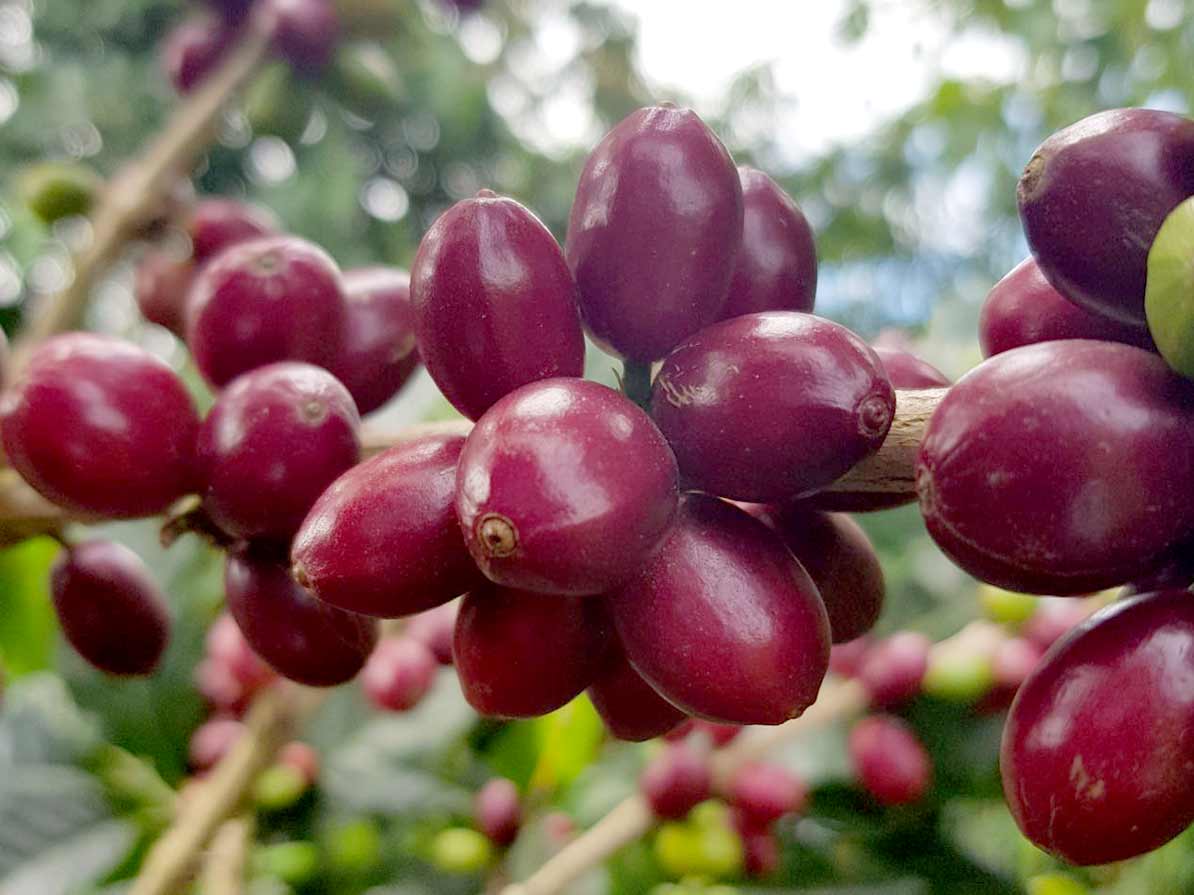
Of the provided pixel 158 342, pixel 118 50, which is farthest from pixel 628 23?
pixel 158 342

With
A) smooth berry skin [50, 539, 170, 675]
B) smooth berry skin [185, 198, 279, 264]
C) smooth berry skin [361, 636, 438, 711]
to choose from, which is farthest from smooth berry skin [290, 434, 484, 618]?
smooth berry skin [361, 636, 438, 711]

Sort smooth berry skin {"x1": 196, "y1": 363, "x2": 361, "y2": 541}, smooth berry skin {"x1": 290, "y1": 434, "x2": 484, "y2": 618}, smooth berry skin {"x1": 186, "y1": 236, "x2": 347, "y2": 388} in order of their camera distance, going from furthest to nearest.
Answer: smooth berry skin {"x1": 186, "y1": 236, "x2": 347, "y2": 388}
smooth berry skin {"x1": 196, "y1": 363, "x2": 361, "y2": 541}
smooth berry skin {"x1": 290, "y1": 434, "x2": 484, "y2": 618}

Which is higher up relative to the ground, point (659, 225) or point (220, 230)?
point (659, 225)

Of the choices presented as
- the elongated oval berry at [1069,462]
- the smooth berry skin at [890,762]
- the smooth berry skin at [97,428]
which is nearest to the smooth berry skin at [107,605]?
the smooth berry skin at [97,428]

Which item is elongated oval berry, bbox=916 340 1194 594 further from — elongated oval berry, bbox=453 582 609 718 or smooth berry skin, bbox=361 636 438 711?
smooth berry skin, bbox=361 636 438 711

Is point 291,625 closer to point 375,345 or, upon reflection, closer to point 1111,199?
point 375,345

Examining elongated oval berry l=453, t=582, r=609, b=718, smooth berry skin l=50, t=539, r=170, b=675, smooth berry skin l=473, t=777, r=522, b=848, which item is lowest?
smooth berry skin l=473, t=777, r=522, b=848

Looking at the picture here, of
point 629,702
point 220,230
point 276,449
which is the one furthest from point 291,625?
point 220,230
